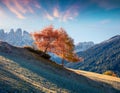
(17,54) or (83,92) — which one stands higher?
(17,54)

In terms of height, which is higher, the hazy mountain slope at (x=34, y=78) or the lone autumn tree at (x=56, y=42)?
the lone autumn tree at (x=56, y=42)

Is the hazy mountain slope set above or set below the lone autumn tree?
below

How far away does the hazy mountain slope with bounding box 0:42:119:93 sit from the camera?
32.1 metres

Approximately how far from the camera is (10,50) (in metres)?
70.9

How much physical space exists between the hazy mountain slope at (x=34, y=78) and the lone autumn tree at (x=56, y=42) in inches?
546

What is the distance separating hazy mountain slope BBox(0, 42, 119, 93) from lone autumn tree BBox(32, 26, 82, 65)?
13.9 m

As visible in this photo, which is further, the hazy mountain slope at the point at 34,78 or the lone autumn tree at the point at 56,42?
the lone autumn tree at the point at 56,42

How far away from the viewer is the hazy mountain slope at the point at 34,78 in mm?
32116

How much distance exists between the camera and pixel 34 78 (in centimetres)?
4316

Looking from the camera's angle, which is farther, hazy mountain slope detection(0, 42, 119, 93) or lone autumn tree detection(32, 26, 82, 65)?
lone autumn tree detection(32, 26, 82, 65)

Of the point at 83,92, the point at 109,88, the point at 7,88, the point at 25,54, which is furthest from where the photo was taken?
the point at 25,54

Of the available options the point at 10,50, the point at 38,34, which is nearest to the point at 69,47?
the point at 38,34

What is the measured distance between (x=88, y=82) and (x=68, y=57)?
23.3 metres

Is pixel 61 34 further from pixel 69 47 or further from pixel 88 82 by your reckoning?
pixel 88 82
